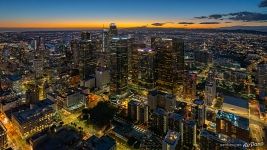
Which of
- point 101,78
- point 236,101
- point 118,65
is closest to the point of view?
point 236,101

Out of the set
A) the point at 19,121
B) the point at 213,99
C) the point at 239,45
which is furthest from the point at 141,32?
the point at 19,121

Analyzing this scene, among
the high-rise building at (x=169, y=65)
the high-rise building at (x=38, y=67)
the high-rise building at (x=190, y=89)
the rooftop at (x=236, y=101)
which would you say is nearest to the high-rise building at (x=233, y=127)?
the rooftop at (x=236, y=101)

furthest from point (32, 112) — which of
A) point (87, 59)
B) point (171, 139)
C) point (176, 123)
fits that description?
point (87, 59)

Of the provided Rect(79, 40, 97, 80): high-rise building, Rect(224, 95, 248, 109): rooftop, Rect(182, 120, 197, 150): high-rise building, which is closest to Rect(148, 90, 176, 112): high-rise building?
Rect(182, 120, 197, 150): high-rise building

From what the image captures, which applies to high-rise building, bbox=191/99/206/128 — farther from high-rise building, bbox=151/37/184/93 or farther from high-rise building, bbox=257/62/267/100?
high-rise building, bbox=257/62/267/100

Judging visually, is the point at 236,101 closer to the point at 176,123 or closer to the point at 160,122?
the point at 176,123

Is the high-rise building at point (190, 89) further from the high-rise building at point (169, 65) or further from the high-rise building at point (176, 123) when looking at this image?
the high-rise building at point (176, 123)

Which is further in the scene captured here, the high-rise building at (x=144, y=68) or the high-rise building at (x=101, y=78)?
the high-rise building at (x=101, y=78)
